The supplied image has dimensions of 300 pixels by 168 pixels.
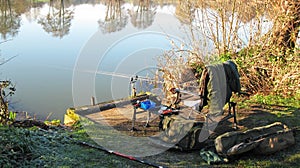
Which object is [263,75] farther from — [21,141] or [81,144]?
[21,141]

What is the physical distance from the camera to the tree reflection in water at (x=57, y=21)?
17031 millimetres

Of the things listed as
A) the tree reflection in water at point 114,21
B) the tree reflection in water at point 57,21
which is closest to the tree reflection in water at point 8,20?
the tree reflection in water at point 57,21

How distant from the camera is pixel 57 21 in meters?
18.3

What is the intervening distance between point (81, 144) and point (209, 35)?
16.9 feet

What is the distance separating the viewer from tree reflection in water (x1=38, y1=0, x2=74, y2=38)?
1703 centimetres

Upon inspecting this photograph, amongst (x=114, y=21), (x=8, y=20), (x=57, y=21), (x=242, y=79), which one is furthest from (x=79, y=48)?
(x=242, y=79)

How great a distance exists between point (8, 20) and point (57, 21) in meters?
2.58

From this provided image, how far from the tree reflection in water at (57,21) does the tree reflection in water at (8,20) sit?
1405 millimetres

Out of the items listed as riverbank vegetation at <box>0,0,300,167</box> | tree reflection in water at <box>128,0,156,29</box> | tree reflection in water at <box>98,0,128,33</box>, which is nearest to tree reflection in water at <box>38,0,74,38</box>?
tree reflection in water at <box>98,0,128,33</box>

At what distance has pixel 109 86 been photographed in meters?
7.57

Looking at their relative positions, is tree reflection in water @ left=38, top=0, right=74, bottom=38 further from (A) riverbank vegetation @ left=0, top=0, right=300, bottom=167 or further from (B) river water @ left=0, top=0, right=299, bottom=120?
(A) riverbank vegetation @ left=0, top=0, right=300, bottom=167

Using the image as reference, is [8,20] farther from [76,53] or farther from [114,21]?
[114,21]

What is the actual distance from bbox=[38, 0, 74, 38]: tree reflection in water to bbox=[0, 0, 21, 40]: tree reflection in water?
1.41m

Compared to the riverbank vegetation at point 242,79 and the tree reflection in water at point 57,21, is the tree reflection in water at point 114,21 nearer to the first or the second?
the riverbank vegetation at point 242,79
